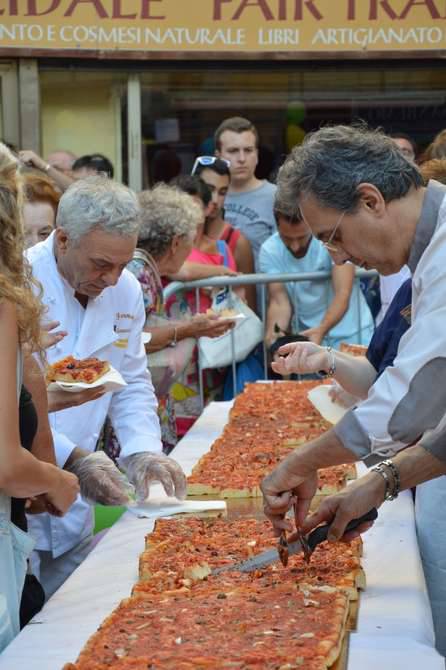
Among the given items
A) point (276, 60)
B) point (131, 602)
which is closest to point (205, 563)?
point (131, 602)

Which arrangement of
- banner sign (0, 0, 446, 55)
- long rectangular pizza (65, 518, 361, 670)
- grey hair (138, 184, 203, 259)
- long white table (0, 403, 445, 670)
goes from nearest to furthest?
1. long rectangular pizza (65, 518, 361, 670)
2. long white table (0, 403, 445, 670)
3. grey hair (138, 184, 203, 259)
4. banner sign (0, 0, 446, 55)

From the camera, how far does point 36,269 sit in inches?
162

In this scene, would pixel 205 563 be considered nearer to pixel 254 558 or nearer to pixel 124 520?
pixel 254 558

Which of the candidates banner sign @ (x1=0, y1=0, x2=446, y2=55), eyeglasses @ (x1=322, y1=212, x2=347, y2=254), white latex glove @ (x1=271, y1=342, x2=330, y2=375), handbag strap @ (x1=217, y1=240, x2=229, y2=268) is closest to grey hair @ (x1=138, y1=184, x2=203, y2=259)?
white latex glove @ (x1=271, y1=342, x2=330, y2=375)

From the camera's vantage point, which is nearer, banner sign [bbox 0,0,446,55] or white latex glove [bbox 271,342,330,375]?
white latex glove [bbox 271,342,330,375]

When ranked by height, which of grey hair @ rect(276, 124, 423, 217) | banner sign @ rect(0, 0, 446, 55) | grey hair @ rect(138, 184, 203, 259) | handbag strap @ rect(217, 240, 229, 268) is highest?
banner sign @ rect(0, 0, 446, 55)

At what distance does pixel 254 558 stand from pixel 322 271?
3.95 meters

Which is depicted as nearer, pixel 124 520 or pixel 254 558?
pixel 254 558

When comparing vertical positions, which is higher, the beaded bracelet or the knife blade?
the beaded bracelet

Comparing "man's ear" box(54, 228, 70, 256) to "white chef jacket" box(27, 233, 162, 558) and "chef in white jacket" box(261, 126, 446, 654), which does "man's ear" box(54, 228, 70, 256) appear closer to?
"white chef jacket" box(27, 233, 162, 558)

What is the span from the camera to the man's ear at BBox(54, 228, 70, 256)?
4.04m

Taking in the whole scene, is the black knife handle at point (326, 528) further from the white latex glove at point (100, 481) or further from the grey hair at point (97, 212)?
the grey hair at point (97, 212)

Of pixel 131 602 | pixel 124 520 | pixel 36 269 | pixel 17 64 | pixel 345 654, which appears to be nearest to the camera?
pixel 345 654

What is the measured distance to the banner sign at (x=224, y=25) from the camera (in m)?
8.27
